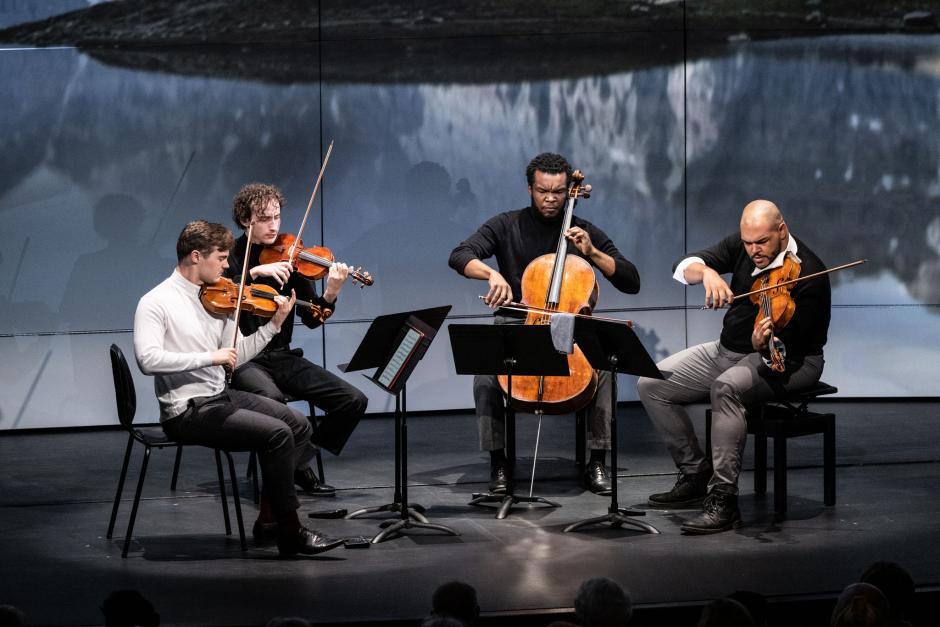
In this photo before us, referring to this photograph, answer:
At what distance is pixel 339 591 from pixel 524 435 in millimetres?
2740

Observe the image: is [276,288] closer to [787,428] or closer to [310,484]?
[310,484]

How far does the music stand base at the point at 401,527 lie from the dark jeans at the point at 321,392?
2.18 feet

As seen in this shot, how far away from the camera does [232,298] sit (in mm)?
4094

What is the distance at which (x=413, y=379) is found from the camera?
6.93 m

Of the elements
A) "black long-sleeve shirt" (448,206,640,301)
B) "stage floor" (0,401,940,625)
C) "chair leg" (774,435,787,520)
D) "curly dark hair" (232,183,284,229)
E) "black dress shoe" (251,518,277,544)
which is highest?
"curly dark hair" (232,183,284,229)

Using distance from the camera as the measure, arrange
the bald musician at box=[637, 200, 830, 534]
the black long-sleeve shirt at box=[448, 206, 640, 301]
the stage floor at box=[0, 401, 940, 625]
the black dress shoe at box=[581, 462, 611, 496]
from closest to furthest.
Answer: the stage floor at box=[0, 401, 940, 625] → the bald musician at box=[637, 200, 830, 534] → the black dress shoe at box=[581, 462, 611, 496] → the black long-sleeve shirt at box=[448, 206, 640, 301]

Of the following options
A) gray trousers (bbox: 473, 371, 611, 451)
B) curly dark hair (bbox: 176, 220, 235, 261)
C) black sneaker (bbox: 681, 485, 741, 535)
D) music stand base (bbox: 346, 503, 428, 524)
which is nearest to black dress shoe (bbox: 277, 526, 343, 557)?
music stand base (bbox: 346, 503, 428, 524)

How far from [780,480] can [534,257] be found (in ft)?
4.71

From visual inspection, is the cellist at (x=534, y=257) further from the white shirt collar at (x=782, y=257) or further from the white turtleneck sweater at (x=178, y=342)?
the white turtleneck sweater at (x=178, y=342)

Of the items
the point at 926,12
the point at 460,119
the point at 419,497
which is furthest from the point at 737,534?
the point at 926,12

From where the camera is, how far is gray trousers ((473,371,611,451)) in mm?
4934

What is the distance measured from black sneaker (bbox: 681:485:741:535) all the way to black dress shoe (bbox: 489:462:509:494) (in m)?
0.85

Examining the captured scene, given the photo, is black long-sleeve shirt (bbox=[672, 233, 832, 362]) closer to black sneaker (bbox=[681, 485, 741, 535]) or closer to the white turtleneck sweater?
black sneaker (bbox=[681, 485, 741, 535])

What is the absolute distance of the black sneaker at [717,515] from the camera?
13.7ft
